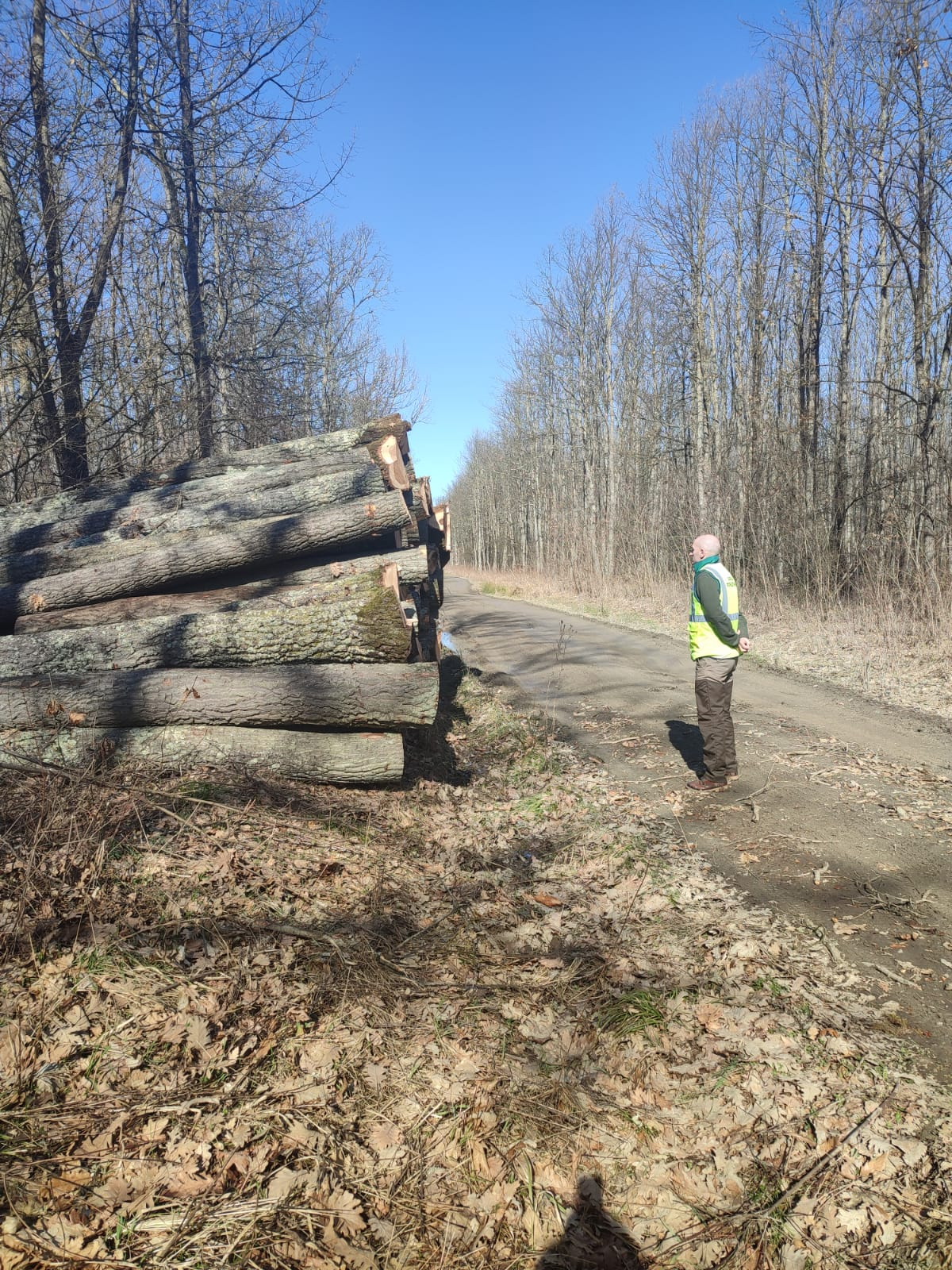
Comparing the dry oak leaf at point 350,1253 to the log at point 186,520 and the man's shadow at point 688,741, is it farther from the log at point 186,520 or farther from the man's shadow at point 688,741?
the log at point 186,520

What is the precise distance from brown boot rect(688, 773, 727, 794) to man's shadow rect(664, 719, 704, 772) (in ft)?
1.37

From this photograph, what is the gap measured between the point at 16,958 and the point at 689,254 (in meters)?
26.4

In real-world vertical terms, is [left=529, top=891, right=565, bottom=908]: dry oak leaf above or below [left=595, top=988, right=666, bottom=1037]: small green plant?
below

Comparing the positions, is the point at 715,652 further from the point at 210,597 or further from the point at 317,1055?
the point at 210,597

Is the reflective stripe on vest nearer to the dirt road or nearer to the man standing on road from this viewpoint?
the man standing on road

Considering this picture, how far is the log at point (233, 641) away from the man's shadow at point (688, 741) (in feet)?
10.4

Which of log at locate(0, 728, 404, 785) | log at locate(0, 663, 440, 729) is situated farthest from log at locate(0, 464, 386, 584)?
log at locate(0, 728, 404, 785)

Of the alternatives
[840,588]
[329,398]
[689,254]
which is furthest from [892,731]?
[329,398]

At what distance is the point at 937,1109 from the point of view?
2781mm

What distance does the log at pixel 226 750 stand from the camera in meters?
5.11

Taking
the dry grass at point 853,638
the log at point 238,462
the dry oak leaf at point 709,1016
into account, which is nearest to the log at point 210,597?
the log at point 238,462

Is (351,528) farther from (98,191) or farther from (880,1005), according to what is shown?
(98,191)

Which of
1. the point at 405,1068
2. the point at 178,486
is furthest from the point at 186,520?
the point at 405,1068

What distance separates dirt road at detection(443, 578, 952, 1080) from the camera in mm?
3877
